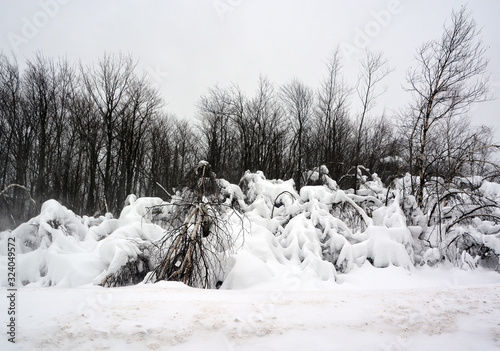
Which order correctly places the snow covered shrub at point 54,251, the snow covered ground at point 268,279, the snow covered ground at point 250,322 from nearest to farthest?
the snow covered ground at point 250,322
the snow covered ground at point 268,279
the snow covered shrub at point 54,251

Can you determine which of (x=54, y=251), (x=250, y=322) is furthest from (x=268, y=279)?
(x=54, y=251)

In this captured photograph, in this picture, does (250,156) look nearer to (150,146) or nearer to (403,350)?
(150,146)

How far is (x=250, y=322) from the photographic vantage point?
2326 millimetres

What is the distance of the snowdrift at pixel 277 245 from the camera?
5676 mm

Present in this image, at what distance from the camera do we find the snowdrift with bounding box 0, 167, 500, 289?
18.6 feet

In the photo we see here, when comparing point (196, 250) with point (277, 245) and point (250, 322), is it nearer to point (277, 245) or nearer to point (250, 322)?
point (277, 245)

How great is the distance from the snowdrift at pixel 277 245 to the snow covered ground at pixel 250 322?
2.56m

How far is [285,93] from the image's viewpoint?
2008 centimetres

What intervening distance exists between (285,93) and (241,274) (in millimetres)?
16711

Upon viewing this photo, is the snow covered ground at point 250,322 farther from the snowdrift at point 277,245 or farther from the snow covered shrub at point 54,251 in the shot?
the snow covered shrub at point 54,251

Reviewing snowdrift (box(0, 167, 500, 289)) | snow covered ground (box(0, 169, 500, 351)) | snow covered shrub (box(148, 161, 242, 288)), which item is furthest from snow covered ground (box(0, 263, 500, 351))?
snowdrift (box(0, 167, 500, 289))

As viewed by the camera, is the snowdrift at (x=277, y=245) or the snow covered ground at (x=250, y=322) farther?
the snowdrift at (x=277, y=245)

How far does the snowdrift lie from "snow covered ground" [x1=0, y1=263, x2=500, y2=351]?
2.56 m

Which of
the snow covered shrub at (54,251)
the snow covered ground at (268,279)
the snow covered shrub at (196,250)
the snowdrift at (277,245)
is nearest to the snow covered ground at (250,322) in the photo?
the snow covered ground at (268,279)
